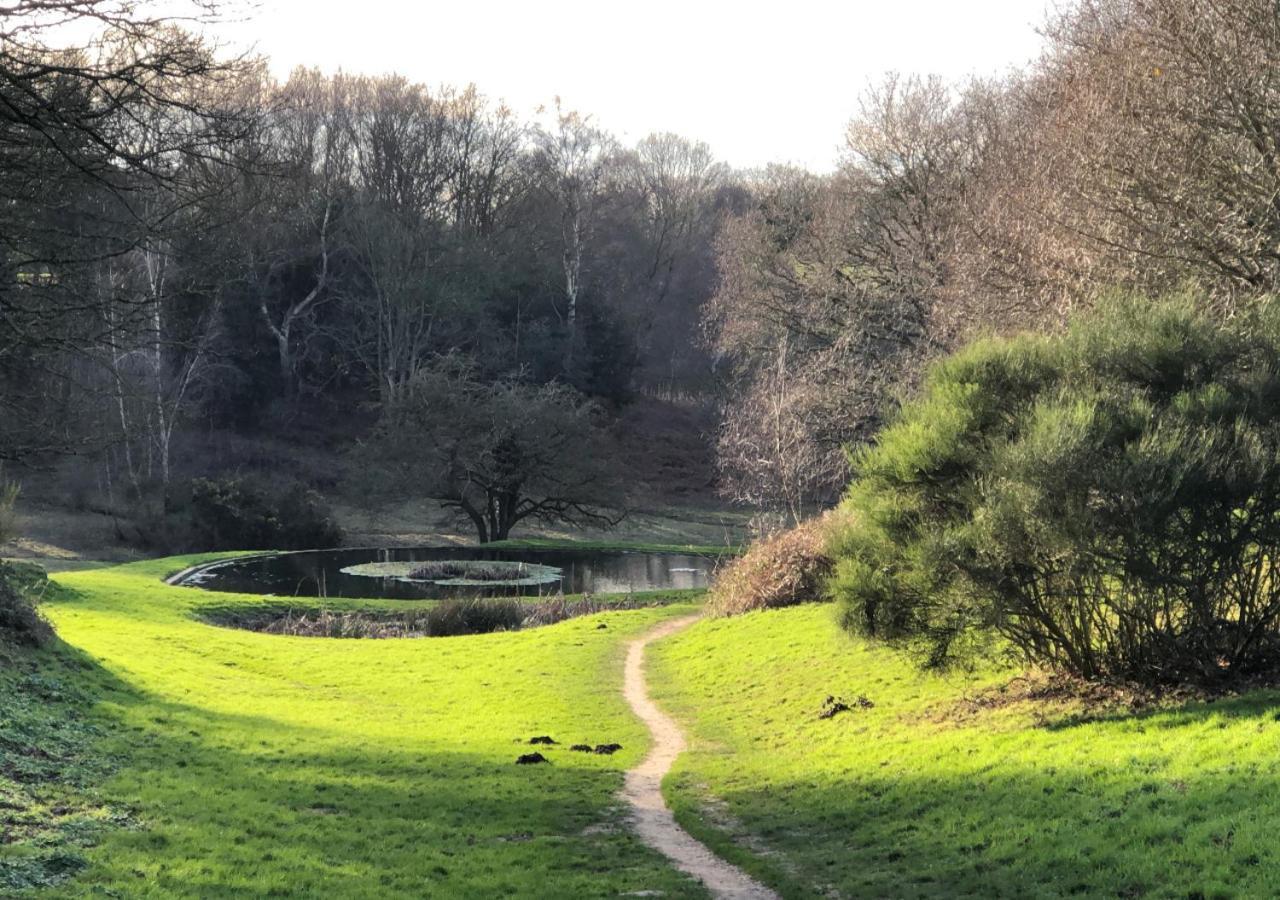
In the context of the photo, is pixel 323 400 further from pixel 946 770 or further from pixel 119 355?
pixel 946 770

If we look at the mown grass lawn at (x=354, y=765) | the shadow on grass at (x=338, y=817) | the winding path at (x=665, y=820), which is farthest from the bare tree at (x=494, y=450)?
the shadow on grass at (x=338, y=817)

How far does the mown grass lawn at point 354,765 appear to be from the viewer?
34.6ft

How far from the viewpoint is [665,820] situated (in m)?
13.7

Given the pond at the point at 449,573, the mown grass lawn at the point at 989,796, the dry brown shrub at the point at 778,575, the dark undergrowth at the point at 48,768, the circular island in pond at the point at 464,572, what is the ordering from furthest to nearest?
the circular island in pond at the point at 464,572, the pond at the point at 449,573, the dry brown shrub at the point at 778,575, the dark undergrowth at the point at 48,768, the mown grass lawn at the point at 989,796

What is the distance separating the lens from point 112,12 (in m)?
10.7

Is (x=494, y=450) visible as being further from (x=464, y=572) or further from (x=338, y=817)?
(x=338, y=817)

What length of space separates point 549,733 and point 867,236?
31346 mm

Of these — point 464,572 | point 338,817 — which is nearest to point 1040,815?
point 338,817

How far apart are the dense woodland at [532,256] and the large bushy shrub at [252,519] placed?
4.14 ft

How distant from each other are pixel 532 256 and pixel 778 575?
46.4m

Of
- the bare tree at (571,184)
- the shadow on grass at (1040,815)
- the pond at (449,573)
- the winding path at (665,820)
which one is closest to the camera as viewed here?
the shadow on grass at (1040,815)

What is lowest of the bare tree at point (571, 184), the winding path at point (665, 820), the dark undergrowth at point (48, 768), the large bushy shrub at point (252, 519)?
the winding path at point (665, 820)

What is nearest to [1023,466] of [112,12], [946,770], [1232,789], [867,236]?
[946,770]

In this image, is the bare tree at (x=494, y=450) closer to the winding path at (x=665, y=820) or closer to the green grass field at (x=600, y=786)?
the green grass field at (x=600, y=786)
